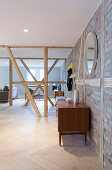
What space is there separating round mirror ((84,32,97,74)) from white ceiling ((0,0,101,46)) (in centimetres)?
38

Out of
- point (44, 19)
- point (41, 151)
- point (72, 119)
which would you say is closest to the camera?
point (41, 151)

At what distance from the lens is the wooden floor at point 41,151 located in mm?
1750

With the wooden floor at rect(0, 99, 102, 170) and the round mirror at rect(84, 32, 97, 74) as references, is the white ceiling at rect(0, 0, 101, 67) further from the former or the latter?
the wooden floor at rect(0, 99, 102, 170)

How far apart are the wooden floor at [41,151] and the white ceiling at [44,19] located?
7.24 feet

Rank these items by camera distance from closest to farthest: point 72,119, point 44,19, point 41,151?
point 41,151, point 72,119, point 44,19

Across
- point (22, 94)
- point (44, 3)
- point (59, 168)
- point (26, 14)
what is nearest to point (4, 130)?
point (59, 168)

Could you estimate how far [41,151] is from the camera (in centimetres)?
210

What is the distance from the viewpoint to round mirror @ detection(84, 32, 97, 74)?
206 cm

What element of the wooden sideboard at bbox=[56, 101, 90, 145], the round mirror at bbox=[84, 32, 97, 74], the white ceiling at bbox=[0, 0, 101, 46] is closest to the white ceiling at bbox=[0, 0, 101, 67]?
the white ceiling at bbox=[0, 0, 101, 46]

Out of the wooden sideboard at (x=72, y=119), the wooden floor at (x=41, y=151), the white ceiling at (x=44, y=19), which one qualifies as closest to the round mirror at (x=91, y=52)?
the white ceiling at (x=44, y=19)

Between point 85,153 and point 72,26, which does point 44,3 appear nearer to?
point 72,26

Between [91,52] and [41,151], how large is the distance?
1.82m

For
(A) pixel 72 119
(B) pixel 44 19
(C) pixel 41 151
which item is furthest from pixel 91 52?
(C) pixel 41 151

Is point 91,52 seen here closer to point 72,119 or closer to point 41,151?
point 72,119
